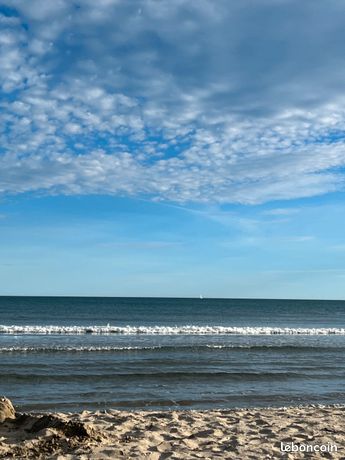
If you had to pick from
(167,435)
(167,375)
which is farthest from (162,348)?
(167,435)

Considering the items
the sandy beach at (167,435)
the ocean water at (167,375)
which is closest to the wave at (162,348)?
the ocean water at (167,375)

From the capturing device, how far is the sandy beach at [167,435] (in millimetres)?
7453

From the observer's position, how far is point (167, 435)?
28.4 ft

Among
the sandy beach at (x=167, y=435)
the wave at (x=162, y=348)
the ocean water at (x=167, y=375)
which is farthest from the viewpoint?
the wave at (x=162, y=348)

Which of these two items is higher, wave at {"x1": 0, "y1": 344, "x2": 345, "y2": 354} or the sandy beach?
the sandy beach

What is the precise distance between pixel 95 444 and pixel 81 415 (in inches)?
119

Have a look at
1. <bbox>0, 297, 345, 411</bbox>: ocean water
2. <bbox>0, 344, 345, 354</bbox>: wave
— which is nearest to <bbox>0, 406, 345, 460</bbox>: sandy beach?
<bbox>0, 297, 345, 411</bbox>: ocean water

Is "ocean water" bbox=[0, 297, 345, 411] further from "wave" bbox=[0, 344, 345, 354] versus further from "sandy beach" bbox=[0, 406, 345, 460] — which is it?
"sandy beach" bbox=[0, 406, 345, 460]

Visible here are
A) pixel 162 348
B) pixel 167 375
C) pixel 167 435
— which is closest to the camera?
pixel 167 435

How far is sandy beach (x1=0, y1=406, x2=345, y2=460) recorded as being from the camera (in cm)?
745

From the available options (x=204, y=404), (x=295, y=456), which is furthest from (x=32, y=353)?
(x=295, y=456)

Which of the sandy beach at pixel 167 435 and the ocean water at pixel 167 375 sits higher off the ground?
the sandy beach at pixel 167 435

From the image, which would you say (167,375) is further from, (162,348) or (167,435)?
(167,435)

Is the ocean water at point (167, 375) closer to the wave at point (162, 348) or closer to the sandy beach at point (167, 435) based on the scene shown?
the wave at point (162, 348)
